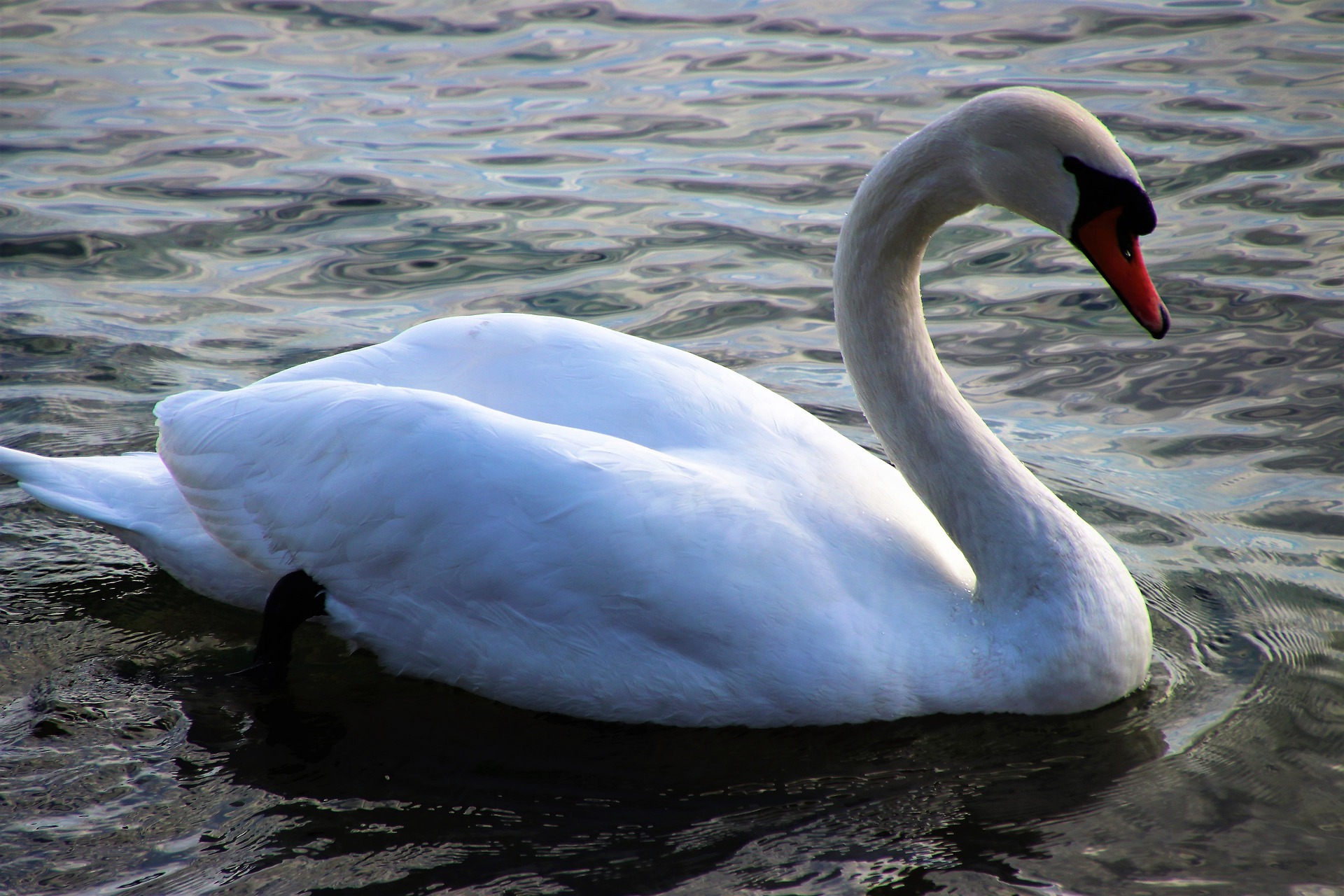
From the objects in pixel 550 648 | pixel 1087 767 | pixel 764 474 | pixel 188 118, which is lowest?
pixel 1087 767

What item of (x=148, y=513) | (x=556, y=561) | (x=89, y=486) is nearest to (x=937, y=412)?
(x=556, y=561)

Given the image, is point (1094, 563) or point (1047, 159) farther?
point (1094, 563)

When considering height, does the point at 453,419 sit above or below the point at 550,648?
above

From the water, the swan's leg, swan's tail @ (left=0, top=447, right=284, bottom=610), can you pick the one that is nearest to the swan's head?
the water

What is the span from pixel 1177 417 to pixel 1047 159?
2.81 meters

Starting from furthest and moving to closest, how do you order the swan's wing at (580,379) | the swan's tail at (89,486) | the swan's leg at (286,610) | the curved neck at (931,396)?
the swan's tail at (89,486), the swan's wing at (580,379), the swan's leg at (286,610), the curved neck at (931,396)

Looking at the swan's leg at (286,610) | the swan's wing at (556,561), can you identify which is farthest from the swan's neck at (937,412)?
the swan's leg at (286,610)

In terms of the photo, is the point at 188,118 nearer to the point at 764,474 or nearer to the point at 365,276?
the point at 365,276

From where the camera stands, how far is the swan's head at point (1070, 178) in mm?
4055

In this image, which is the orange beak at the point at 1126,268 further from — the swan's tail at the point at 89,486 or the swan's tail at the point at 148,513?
the swan's tail at the point at 89,486

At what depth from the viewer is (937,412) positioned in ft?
15.2

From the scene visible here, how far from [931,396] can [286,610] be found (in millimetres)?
2089

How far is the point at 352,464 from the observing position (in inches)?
171

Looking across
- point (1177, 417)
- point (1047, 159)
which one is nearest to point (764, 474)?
point (1047, 159)
